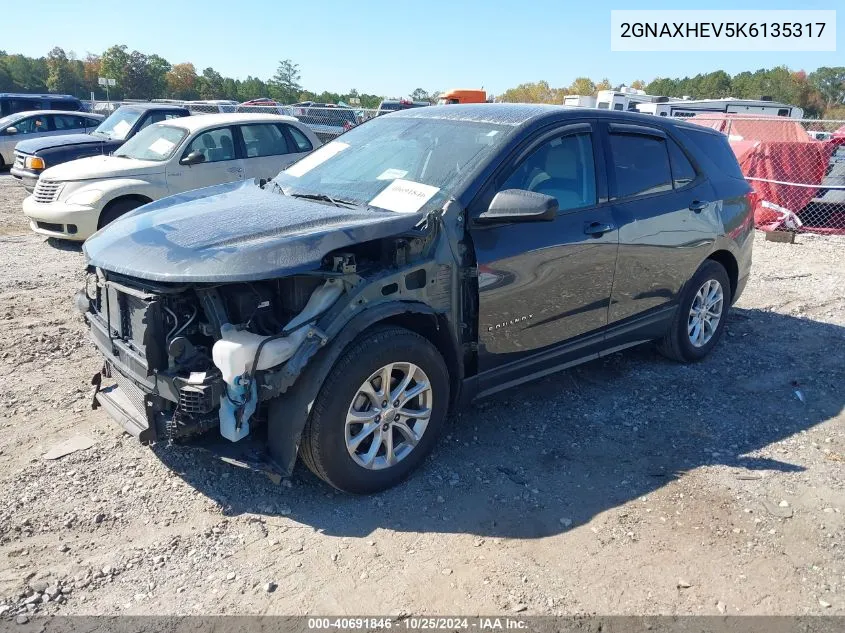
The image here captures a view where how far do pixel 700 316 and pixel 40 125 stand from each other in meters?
17.0

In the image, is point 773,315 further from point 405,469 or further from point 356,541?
point 356,541

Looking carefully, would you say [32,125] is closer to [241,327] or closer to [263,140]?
[263,140]

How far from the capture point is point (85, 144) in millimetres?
11898

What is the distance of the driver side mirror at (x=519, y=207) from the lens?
11.4 ft

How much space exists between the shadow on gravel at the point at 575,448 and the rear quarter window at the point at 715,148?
151 cm

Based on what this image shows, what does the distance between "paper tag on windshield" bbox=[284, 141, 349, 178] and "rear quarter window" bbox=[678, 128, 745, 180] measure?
102 inches

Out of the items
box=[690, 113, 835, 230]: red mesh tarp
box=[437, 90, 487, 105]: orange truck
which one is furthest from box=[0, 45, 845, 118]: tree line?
box=[690, 113, 835, 230]: red mesh tarp

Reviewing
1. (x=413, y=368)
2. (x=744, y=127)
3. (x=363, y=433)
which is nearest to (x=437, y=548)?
(x=363, y=433)

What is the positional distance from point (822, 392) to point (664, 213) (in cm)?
182

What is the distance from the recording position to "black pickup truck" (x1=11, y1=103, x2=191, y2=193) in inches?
453

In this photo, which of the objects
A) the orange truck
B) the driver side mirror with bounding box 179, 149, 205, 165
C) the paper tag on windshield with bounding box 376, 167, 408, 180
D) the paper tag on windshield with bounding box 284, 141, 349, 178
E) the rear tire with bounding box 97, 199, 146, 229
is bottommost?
the rear tire with bounding box 97, 199, 146, 229

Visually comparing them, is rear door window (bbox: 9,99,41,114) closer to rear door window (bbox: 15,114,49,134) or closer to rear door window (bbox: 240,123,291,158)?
rear door window (bbox: 15,114,49,134)

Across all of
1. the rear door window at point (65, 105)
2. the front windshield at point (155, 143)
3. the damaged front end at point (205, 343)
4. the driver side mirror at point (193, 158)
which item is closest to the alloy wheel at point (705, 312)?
the damaged front end at point (205, 343)

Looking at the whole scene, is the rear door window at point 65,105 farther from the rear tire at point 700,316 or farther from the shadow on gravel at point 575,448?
the rear tire at point 700,316
